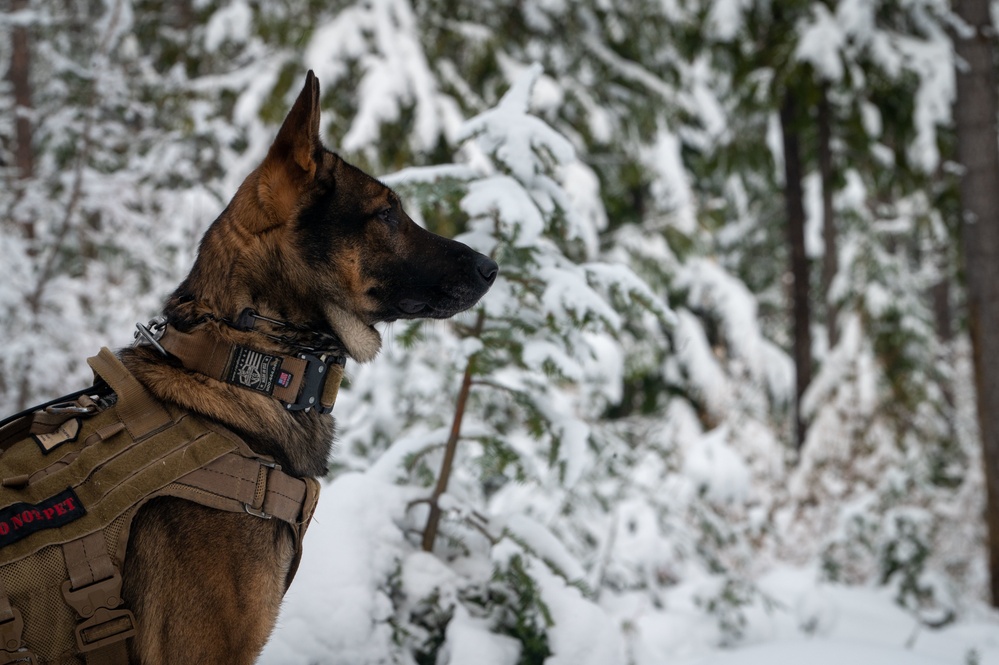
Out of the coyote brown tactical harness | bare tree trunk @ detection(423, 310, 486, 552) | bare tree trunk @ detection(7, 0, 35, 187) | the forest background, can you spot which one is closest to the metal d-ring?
the coyote brown tactical harness

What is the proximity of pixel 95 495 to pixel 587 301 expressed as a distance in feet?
6.52

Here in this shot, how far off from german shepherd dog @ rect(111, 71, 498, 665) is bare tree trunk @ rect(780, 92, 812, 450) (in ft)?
34.4

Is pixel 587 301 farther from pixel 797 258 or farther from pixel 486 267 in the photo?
A: pixel 797 258

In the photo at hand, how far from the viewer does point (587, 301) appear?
331 centimetres

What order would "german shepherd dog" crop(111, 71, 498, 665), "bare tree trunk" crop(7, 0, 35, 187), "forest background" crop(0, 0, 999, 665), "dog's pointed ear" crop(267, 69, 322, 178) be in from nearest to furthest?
"german shepherd dog" crop(111, 71, 498, 665), "dog's pointed ear" crop(267, 69, 322, 178), "forest background" crop(0, 0, 999, 665), "bare tree trunk" crop(7, 0, 35, 187)

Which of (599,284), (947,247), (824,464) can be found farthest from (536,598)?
(947,247)

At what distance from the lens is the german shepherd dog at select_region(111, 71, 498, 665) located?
1.96 m

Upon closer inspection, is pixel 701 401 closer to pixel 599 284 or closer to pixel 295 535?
pixel 599 284

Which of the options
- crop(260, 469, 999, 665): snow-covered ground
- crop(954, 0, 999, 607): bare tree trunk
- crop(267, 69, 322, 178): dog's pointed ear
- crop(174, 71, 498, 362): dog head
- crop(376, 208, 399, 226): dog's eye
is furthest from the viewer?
crop(954, 0, 999, 607): bare tree trunk

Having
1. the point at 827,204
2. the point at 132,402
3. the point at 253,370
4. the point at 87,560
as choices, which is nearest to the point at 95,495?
the point at 87,560

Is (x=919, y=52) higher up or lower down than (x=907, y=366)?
higher up

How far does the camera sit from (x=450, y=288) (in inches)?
99.0

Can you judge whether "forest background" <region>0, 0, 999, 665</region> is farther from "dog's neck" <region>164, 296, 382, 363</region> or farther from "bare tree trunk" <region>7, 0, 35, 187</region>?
"dog's neck" <region>164, 296, 382, 363</region>

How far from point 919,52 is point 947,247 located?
9.97 feet
